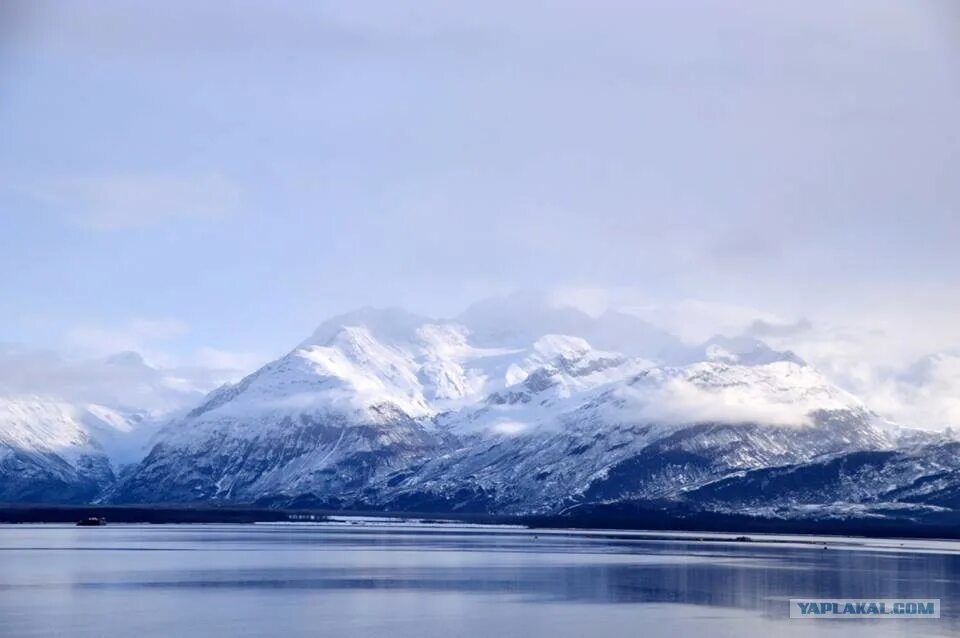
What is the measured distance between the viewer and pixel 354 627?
101 m

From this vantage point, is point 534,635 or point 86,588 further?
point 86,588

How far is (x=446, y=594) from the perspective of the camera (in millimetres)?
128875

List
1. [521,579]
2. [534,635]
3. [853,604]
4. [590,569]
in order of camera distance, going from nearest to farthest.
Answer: [534,635]
[853,604]
[521,579]
[590,569]

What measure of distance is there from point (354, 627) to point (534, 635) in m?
13.0

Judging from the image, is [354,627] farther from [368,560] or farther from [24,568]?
[368,560]

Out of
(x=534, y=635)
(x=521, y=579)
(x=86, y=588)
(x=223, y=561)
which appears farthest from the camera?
(x=223, y=561)

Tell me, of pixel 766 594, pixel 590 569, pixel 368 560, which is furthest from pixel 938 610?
pixel 368 560

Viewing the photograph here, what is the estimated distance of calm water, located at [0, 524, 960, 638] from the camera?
102 meters

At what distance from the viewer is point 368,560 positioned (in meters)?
186

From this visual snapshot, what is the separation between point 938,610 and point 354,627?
4705 cm

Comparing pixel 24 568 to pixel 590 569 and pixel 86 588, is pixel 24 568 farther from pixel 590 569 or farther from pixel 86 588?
pixel 590 569

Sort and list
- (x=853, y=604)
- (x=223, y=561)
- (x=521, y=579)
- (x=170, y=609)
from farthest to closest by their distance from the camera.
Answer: (x=223, y=561), (x=521, y=579), (x=853, y=604), (x=170, y=609)

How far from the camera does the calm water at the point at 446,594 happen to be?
102 metres

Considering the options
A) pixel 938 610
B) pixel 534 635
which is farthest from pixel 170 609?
pixel 938 610
